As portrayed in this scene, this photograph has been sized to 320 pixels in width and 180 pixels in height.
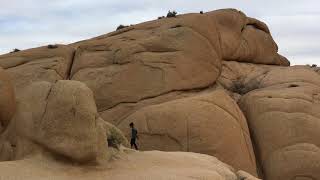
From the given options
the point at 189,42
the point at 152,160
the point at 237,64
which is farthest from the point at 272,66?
the point at 152,160

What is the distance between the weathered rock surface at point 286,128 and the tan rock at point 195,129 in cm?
76

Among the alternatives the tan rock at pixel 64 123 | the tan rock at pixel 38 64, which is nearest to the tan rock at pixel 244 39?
the tan rock at pixel 38 64

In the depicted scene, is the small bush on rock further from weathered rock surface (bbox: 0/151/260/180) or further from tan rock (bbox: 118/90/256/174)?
tan rock (bbox: 118/90/256/174)

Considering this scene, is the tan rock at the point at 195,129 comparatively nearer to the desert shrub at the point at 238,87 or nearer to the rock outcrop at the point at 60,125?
the desert shrub at the point at 238,87

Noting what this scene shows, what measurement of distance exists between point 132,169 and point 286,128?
34.5 feet

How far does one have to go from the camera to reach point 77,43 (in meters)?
30.3

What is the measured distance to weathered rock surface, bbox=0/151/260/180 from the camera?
12570 mm

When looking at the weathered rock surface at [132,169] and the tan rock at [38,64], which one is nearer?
the weathered rock surface at [132,169]

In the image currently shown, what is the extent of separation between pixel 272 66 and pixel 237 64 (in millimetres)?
2472

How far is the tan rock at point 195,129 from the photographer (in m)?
21.8

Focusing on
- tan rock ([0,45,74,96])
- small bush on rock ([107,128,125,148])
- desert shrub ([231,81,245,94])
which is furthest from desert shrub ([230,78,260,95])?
small bush on rock ([107,128,125,148])

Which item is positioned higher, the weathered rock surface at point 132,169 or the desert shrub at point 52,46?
the desert shrub at point 52,46

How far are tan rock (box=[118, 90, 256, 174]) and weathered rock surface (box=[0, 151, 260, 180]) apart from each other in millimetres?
5916

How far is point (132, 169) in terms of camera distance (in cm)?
1396
